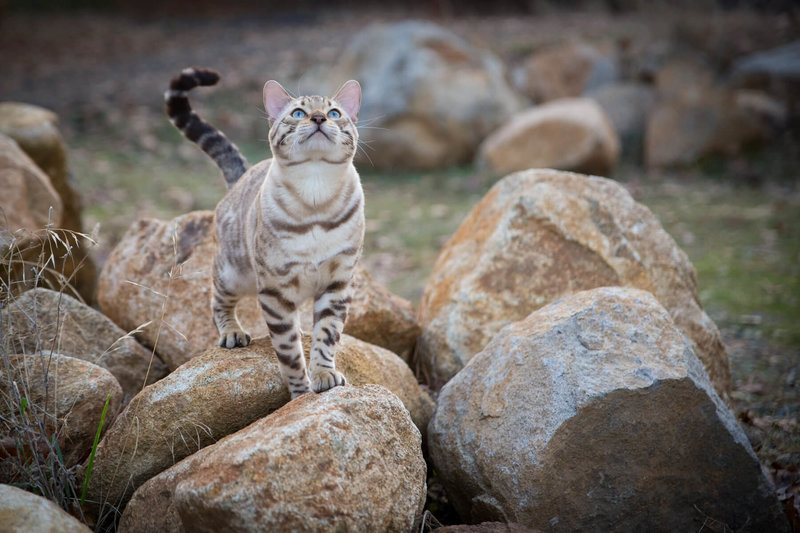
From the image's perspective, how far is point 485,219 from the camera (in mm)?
4391

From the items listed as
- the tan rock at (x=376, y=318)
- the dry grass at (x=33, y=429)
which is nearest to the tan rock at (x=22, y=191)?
the dry grass at (x=33, y=429)

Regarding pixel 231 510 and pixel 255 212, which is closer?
pixel 231 510

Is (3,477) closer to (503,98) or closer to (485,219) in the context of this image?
(485,219)

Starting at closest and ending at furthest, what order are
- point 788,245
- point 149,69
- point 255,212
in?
point 255,212, point 788,245, point 149,69

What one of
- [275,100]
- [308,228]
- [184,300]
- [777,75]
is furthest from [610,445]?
[777,75]

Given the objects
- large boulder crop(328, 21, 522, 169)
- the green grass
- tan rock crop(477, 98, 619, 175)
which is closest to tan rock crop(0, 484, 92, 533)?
the green grass

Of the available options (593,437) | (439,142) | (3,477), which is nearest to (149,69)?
(439,142)

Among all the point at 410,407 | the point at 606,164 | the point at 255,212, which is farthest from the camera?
the point at 606,164

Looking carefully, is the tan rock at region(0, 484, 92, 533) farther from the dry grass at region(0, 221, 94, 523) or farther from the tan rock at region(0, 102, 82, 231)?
the tan rock at region(0, 102, 82, 231)

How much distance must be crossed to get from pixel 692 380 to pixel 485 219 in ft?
5.83

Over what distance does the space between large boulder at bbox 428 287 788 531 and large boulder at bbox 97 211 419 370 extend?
1152 mm

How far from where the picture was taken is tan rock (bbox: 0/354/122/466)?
3.13 m

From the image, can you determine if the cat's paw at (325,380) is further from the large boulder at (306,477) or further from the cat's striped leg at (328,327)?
the large boulder at (306,477)

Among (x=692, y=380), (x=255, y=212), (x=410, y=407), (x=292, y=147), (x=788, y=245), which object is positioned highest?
(x=292, y=147)
